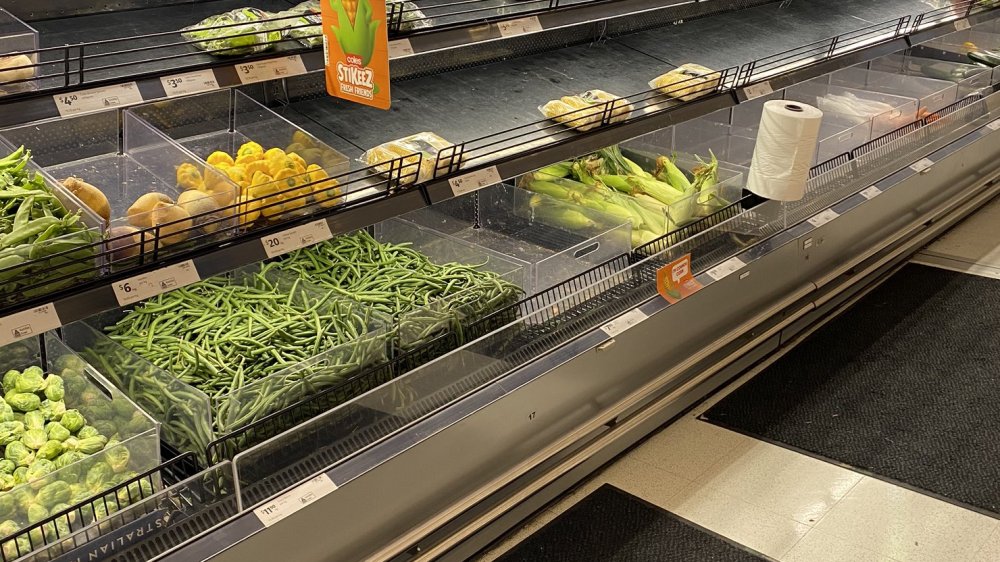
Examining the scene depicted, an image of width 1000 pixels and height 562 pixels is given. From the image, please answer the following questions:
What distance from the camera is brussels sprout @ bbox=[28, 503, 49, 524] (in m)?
1.67

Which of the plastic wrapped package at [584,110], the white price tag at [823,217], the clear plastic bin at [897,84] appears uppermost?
the plastic wrapped package at [584,110]

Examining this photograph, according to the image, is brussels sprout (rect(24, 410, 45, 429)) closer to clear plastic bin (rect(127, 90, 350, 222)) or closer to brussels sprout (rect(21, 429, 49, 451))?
brussels sprout (rect(21, 429, 49, 451))

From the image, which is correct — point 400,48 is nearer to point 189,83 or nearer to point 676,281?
point 189,83

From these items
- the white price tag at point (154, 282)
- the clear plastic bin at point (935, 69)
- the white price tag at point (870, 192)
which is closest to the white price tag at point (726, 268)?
the white price tag at point (870, 192)

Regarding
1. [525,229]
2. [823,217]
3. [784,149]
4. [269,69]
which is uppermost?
[269,69]

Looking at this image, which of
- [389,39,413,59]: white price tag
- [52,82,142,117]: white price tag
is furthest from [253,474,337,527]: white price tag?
[389,39,413,59]: white price tag

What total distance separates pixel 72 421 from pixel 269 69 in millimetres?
859

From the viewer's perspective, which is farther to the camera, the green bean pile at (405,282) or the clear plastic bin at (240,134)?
the green bean pile at (405,282)

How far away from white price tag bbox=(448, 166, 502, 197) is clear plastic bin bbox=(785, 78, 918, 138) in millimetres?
2458

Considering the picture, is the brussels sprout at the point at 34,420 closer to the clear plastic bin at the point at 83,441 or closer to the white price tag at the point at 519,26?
the clear plastic bin at the point at 83,441

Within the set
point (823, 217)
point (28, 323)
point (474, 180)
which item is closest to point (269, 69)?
point (474, 180)

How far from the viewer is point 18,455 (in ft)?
5.90

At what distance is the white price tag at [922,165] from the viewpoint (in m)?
4.30

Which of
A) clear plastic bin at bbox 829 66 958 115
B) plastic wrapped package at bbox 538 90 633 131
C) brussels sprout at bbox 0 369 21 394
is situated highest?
plastic wrapped package at bbox 538 90 633 131
